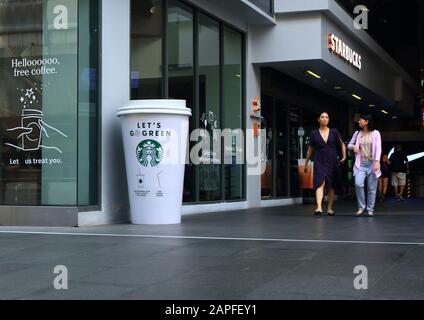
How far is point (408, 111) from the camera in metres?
29.2

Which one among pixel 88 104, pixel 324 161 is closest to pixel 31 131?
pixel 88 104

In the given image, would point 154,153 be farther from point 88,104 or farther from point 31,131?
point 31,131

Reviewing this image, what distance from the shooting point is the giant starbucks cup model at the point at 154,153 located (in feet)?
30.4

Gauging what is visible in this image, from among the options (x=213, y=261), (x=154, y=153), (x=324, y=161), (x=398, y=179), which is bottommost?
(x=213, y=261)

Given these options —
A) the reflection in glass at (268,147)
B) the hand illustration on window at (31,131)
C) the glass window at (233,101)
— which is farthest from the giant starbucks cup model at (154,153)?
the reflection in glass at (268,147)

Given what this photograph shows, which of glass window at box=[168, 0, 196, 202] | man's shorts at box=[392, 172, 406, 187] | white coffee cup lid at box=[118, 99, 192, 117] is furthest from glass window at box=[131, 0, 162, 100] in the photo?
man's shorts at box=[392, 172, 406, 187]

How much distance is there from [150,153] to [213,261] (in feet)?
12.0

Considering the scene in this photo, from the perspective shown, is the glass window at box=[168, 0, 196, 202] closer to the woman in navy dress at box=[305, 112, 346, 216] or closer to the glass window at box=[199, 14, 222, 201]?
the glass window at box=[199, 14, 222, 201]

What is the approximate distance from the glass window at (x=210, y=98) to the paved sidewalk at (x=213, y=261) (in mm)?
4299

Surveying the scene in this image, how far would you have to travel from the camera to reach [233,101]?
1498 cm

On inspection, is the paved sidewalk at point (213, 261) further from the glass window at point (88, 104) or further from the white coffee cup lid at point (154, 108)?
the white coffee cup lid at point (154, 108)

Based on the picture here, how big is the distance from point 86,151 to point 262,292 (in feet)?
18.6
